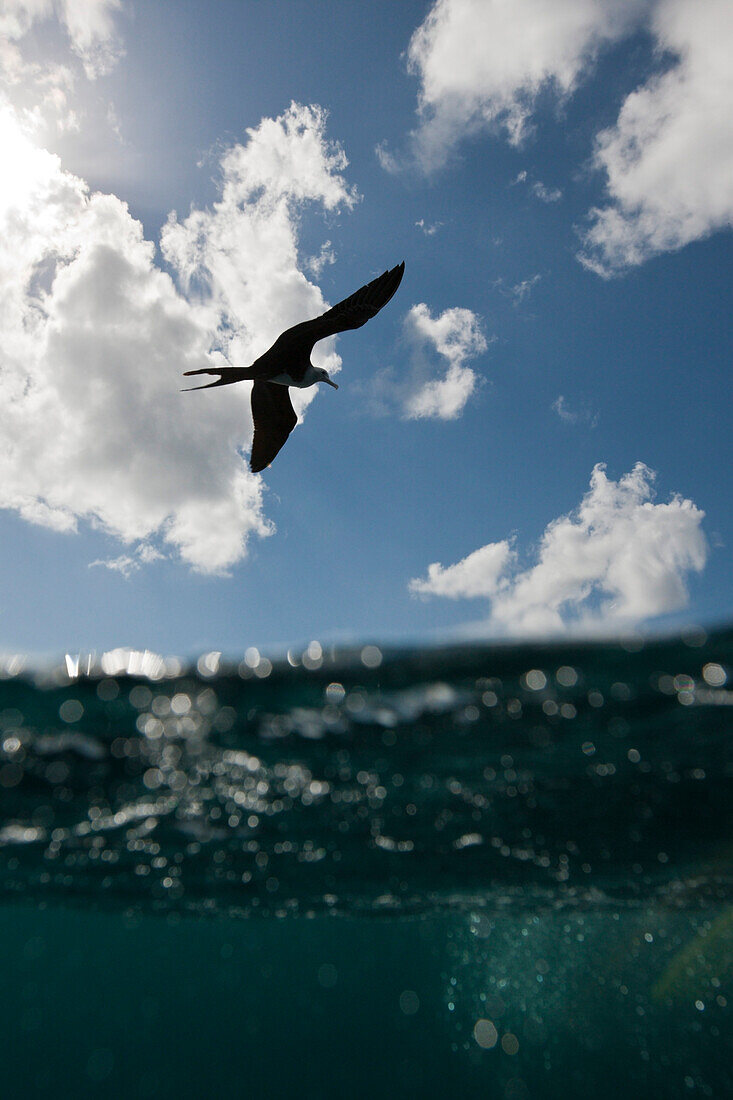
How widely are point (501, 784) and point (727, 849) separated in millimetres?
8170

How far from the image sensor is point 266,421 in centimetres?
939

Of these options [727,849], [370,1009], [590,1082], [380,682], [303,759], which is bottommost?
[590,1082]

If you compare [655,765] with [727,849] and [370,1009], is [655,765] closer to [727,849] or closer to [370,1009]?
[727,849]

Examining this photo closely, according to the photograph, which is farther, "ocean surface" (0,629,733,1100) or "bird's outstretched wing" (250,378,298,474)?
"ocean surface" (0,629,733,1100)

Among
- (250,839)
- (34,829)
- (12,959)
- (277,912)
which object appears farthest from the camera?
(12,959)

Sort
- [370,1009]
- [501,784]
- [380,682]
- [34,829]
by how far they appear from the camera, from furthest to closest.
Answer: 1. [370,1009]
2. [34,829]
3. [501,784]
4. [380,682]

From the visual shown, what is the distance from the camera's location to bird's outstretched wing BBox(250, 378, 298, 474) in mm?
9305

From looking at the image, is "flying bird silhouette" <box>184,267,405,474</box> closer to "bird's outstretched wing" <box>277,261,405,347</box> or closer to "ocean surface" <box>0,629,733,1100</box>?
"bird's outstretched wing" <box>277,261,405,347</box>

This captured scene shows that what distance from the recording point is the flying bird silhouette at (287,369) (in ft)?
25.4

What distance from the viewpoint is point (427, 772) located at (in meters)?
13.6

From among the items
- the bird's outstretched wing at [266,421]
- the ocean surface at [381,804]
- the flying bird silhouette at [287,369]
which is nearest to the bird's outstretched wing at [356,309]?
the flying bird silhouette at [287,369]

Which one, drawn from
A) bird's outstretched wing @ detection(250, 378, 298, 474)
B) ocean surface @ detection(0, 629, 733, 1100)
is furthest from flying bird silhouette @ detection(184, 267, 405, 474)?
ocean surface @ detection(0, 629, 733, 1100)

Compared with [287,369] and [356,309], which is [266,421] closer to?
[287,369]

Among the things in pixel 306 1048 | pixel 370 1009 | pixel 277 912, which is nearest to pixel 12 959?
pixel 277 912
